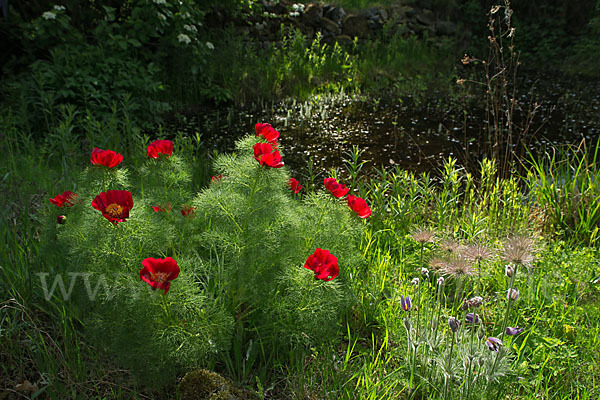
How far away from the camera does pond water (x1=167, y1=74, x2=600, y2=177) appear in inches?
182

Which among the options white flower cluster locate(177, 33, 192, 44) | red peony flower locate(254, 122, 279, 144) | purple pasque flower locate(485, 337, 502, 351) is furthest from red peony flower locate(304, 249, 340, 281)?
white flower cluster locate(177, 33, 192, 44)

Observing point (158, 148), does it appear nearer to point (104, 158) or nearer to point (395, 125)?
point (104, 158)

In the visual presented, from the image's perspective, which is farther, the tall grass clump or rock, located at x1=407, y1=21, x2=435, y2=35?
rock, located at x1=407, y1=21, x2=435, y2=35

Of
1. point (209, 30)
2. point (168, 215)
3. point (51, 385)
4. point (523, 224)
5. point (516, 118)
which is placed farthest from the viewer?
point (209, 30)

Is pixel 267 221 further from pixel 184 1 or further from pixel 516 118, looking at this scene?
pixel 516 118

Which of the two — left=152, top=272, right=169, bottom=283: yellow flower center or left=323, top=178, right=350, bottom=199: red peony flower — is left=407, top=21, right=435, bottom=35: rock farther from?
left=152, top=272, right=169, bottom=283: yellow flower center

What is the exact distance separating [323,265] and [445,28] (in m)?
9.32

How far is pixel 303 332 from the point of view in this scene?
1.67 m

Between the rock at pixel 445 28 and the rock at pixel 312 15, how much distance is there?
283 cm

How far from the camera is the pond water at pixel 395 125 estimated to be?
4.61 metres

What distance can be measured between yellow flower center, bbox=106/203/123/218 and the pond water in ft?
9.38

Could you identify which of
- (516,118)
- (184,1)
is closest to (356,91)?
(516,118)

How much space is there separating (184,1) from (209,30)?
1.56m

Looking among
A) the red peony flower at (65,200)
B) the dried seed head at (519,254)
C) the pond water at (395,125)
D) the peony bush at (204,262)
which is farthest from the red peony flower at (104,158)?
the pond water at (395,125)
